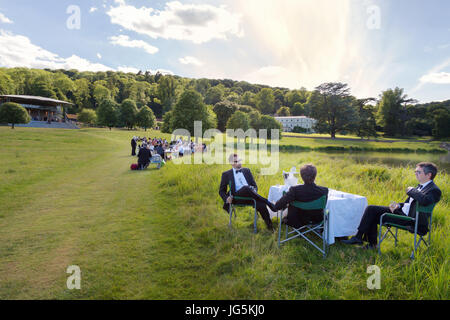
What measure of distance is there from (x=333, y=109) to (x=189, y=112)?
1952 inches

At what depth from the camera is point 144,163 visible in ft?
45.6

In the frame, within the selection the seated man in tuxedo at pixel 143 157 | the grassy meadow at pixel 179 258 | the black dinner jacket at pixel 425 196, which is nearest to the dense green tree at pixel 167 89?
the seated man in tuxedo at pixel 143 157

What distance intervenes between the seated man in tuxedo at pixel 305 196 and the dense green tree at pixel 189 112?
3238 centimetres

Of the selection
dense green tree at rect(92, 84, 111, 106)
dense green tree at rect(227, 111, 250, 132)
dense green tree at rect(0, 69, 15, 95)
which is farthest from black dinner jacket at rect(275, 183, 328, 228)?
dense green tree at rect(0, 69, 15, 95)

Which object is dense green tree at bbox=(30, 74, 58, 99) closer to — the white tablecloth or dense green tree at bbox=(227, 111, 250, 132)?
dense green tree at bbox=(227, 111, 250, 132)

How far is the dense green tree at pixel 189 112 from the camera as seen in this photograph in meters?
36.2

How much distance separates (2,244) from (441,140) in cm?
8842

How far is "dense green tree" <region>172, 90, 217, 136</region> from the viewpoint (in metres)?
36.2

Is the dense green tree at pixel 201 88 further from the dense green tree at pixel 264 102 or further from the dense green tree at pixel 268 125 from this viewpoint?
the dense green tree at pixel 268 125
